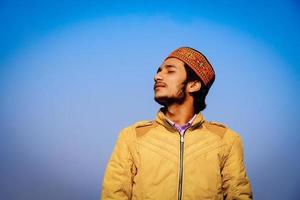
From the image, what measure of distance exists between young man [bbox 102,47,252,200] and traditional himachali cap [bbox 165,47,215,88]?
0.02 m

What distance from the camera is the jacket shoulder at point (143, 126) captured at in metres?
2.99

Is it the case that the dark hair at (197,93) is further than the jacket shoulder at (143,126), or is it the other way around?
the dark hair at (197,93)

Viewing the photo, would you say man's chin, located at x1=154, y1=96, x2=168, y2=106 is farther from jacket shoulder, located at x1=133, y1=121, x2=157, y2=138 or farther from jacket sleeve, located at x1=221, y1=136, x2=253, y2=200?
jacket sleeve, located at x1=221, y1=136, x2=253, y2=200

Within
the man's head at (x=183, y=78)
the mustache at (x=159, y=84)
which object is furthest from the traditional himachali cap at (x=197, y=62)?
the mustache at (x=159, y=84)

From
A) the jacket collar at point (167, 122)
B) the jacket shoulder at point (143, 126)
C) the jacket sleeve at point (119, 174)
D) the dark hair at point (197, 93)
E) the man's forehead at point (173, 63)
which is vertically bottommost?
the jacket sleeve at point (119, 174)

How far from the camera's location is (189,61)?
3.30 metres

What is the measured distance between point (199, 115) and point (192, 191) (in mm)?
833

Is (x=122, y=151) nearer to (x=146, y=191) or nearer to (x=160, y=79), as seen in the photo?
(x=146, y=191)

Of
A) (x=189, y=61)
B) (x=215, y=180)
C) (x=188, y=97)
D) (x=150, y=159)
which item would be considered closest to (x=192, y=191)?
(x=215, y=180)

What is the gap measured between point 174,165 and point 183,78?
3.22 ft

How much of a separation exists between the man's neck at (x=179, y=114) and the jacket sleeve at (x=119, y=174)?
1.75 ft

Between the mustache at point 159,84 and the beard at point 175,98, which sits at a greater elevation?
the mustache at point 159,84

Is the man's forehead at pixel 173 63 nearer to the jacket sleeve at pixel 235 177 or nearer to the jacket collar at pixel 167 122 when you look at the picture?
the jacket collar at pixel 167 122

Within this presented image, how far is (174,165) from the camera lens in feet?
8.92
